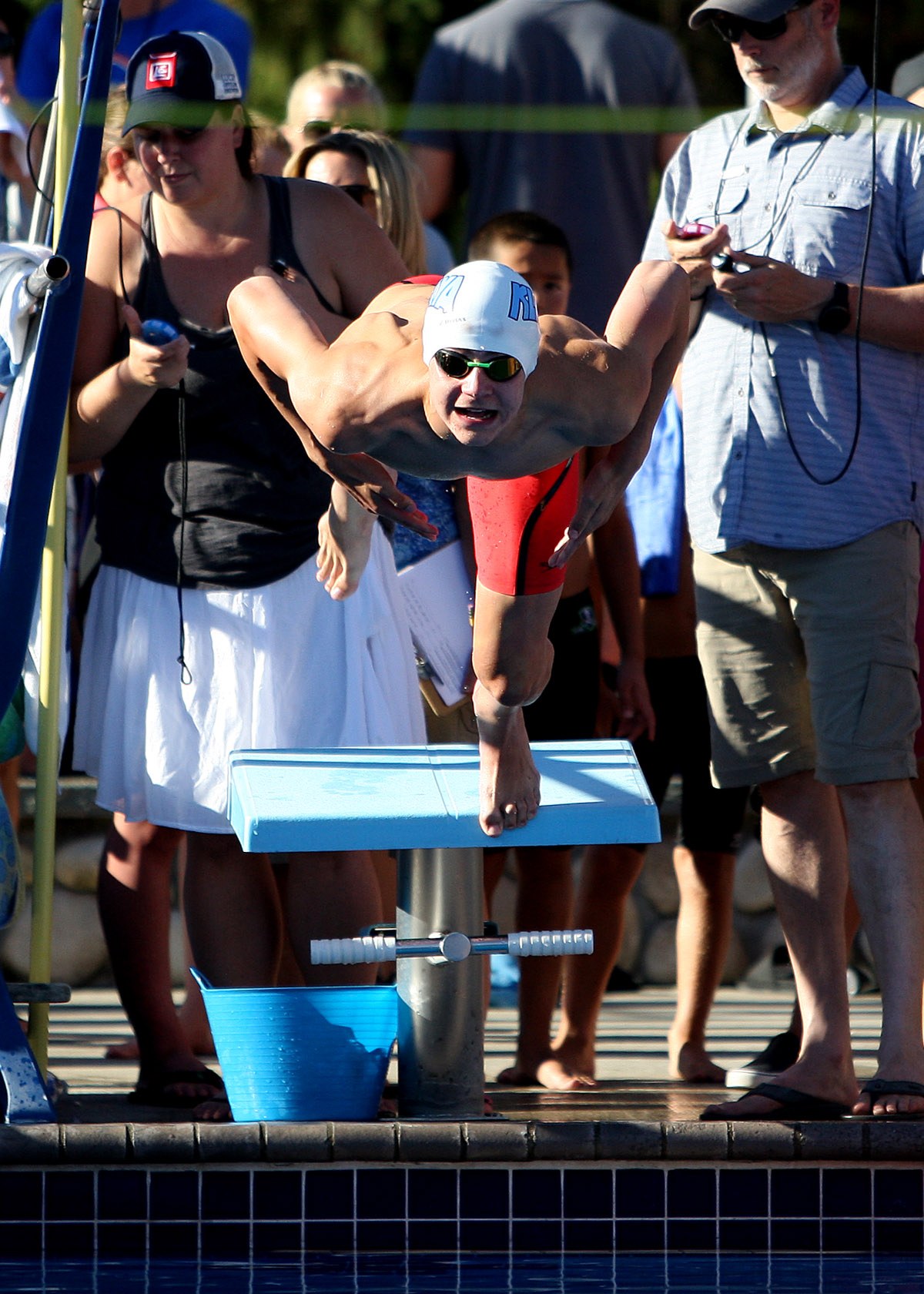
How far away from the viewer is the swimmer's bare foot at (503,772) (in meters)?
3.61

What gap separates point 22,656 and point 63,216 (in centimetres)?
92

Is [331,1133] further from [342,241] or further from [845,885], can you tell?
[342,241]

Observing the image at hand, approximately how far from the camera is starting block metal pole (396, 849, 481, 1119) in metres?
3.77

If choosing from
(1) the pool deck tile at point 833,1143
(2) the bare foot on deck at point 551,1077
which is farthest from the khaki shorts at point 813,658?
(2) the bare foot on deck at point 551,1077

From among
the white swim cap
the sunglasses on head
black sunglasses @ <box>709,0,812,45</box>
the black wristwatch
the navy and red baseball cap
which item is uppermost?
the sunglasses on head

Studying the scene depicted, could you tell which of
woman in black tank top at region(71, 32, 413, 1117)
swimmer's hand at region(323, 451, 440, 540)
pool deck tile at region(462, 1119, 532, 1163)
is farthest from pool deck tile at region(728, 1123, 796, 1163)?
swimmer's hand at region(323, 451, 440, 540)

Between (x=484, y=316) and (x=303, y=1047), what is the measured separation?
1474 millimetres

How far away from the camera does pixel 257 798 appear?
3.56 m

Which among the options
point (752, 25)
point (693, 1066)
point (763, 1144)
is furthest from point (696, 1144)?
point (752, 25)

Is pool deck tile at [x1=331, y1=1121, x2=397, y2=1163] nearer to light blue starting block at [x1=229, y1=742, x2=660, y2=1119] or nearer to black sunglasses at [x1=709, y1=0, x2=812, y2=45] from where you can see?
light blue starting block at [x1=229, y1=742, x2=660, y2=1119]

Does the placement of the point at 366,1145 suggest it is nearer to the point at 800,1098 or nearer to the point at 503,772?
the point at 503,772

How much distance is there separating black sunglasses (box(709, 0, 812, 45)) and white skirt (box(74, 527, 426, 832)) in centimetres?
143

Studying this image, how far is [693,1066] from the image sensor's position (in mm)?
4508

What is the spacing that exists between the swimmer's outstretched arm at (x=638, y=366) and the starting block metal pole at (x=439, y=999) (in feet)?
2.56
